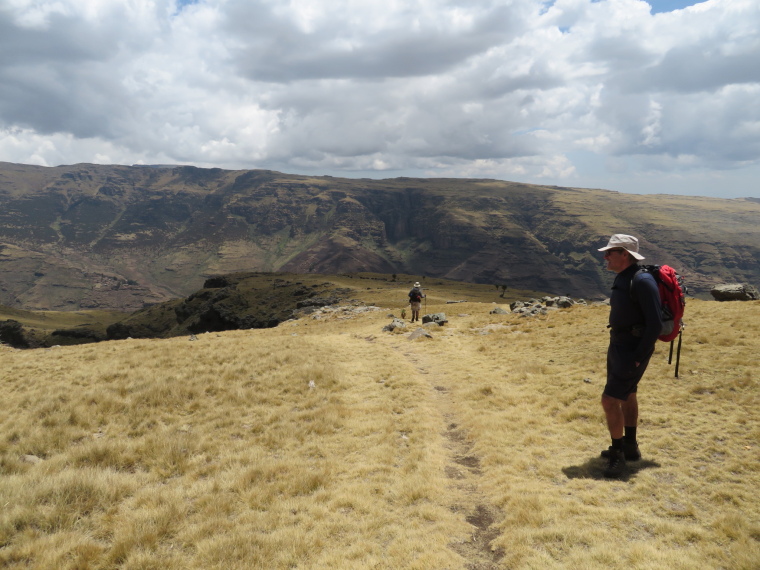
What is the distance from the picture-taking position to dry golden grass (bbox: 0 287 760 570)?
6.34 metres

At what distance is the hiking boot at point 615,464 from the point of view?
8227 mm

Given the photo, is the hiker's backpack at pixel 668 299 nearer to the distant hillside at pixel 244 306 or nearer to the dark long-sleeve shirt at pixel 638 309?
the dark long-sleeve shirt at pixel 638 309

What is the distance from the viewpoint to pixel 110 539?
22.6 ft

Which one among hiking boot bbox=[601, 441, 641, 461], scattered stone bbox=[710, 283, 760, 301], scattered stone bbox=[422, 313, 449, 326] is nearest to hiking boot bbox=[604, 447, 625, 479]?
hiking boot bbox=[601, 441, 641, 461]

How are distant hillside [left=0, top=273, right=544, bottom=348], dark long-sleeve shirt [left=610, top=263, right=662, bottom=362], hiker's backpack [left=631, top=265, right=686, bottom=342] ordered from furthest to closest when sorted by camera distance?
distant hillside [left=0, top=273, right=544, bottom=348], hiker's backpack [left=631, top=265, right=686, bottom=342], dark long-sleeve shirt [left=610, top=263, right=662, bottom=362]

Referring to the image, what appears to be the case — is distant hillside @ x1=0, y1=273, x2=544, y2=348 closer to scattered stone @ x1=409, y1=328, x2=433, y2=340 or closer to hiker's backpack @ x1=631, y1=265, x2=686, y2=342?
scattered stone @ x1=409, y1=328, x2=433, y2=340

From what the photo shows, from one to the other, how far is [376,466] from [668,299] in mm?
7282

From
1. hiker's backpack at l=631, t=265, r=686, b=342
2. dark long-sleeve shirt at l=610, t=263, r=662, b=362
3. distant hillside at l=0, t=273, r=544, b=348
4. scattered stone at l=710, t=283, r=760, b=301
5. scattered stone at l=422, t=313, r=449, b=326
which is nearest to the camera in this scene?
dark long-sleeve shirt at l=610, t=263, r=662, b=362

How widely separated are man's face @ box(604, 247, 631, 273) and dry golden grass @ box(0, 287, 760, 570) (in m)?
4.33

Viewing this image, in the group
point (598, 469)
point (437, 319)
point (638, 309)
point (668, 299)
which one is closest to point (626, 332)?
point (638, 309)

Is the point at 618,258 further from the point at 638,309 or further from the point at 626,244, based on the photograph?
the point at 638,309

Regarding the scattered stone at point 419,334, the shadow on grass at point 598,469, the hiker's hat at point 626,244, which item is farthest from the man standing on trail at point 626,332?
the scattered stone at point 419,334

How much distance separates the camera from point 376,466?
9391mm

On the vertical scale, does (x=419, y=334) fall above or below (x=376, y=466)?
below
